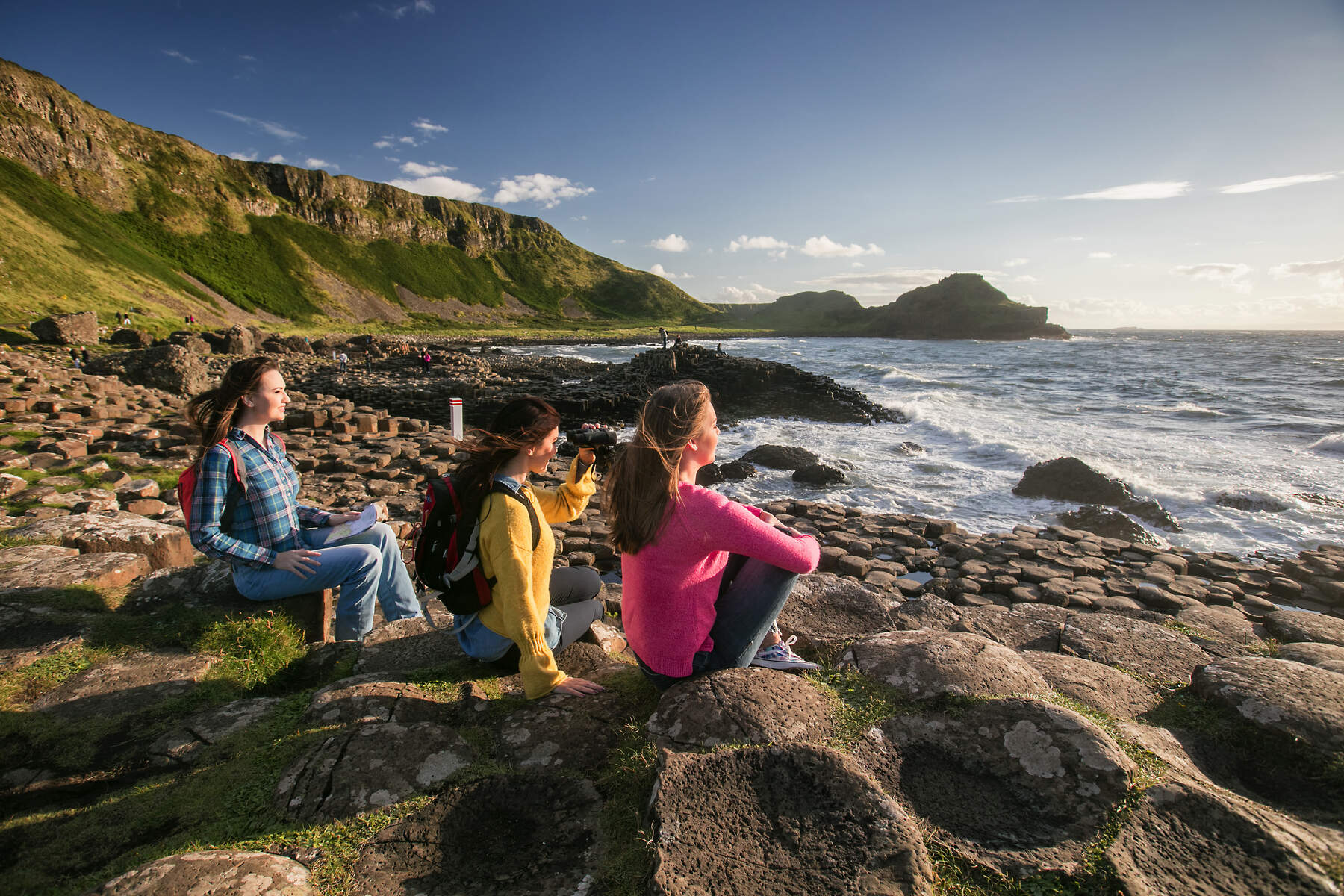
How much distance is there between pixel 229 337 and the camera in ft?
97.7

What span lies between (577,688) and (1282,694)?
3470 mm

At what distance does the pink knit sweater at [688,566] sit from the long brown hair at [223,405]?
9.63 feet

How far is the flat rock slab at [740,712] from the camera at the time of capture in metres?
2.65

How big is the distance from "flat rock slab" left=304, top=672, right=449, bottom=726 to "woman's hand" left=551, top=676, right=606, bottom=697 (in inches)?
23.9

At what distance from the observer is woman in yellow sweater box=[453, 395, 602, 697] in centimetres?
315

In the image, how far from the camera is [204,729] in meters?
2.90

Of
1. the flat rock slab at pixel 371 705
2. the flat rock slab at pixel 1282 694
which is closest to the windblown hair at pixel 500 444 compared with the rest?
the flat rock slab at pixel 371 705

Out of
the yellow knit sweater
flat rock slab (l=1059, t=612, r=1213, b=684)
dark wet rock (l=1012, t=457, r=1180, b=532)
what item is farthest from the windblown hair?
dark wet rock (l=1012, t=457, r=1180, b=532)

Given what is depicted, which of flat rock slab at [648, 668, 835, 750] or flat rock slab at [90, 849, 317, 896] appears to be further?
flat rock slab at [648, 668, 835, 750]

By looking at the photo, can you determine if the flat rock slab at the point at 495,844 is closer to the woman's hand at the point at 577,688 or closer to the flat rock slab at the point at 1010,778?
the woman's hand at the point at 577,688

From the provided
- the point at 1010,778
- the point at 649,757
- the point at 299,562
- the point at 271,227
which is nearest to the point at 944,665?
the point at 1010,778

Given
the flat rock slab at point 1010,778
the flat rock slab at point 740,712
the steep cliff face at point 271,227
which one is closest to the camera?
the flat rock slab at point 1010,778

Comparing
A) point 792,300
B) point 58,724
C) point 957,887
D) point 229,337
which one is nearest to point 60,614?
point 58,724

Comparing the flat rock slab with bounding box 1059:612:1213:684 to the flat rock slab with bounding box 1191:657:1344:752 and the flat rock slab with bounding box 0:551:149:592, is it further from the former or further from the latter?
the flat rock slab with bounding box 0:551:149:592
